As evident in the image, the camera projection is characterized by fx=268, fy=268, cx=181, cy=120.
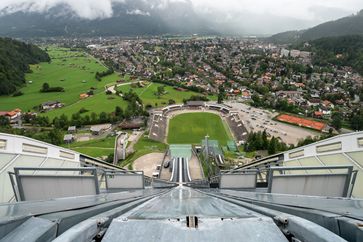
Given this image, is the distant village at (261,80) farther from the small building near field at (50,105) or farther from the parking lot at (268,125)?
the parking lot at (268,125)

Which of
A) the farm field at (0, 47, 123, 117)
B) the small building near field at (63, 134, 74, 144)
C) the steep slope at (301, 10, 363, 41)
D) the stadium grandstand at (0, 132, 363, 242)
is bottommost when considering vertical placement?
the small building near field at (63, 134, 74, 144)

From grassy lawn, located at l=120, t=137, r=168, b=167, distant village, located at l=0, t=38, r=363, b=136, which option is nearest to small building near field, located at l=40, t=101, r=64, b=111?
distant village, located at l=0, t=38, r=363, b=136

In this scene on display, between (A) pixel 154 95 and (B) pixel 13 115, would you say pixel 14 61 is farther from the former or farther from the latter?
(A) pixel 154 95

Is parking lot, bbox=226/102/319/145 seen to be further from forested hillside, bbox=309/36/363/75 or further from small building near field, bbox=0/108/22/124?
forested hillside, bbox=309/36/363/75

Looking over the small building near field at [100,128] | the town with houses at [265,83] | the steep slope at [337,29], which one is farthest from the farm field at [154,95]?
the steep slope at [337,29]

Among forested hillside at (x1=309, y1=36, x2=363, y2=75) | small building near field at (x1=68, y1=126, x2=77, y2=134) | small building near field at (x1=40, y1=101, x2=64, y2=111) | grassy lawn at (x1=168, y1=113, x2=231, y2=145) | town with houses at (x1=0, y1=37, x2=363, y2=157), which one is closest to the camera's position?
small building near field at (x1=68, y1=126, x2=77, y2=134)

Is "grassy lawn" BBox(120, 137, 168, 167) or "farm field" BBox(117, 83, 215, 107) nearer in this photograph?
"grassy lawn" BBox(120, 137, 168, 167)

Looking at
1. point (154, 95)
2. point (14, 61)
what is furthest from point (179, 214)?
point (14, 61)

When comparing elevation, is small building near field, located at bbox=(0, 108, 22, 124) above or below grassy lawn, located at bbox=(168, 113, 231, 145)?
above
